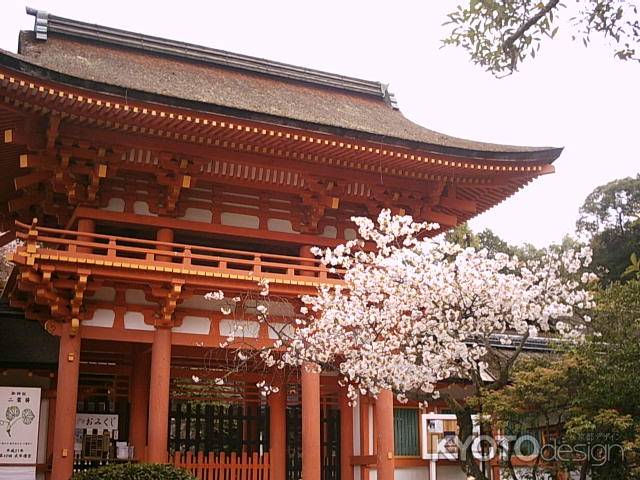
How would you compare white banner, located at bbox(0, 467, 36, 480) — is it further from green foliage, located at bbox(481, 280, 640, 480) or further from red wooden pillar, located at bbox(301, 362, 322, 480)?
green foliage, located at bbox(481, 280, 640, 480)

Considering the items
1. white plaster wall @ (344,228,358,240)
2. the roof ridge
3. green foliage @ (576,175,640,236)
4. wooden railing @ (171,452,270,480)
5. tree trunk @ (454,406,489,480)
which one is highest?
green foliage @ (576,175,640,236)

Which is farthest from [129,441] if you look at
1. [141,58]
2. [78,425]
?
[141,58]

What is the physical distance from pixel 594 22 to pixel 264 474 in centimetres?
988

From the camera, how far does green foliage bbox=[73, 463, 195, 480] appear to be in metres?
9.47

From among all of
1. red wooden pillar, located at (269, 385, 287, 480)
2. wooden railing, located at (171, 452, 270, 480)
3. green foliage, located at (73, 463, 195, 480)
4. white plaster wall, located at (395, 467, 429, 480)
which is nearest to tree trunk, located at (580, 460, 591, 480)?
white plaster wall, located at (395, 467, 429, 480)

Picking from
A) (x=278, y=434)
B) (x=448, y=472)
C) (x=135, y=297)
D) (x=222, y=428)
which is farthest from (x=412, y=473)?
(x=135, y=297)

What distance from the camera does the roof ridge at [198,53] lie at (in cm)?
1523

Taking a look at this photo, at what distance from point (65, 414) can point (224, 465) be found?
3164 mm

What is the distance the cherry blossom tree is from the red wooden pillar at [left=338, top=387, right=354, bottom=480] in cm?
248

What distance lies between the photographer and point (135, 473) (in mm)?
9617

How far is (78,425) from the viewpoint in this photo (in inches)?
507

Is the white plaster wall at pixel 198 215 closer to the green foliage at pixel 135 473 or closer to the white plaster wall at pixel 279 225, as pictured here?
the white plaster wall at pixel 279 225

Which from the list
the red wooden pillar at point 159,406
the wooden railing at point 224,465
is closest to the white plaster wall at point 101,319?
the red wooden pillar at point 159,406

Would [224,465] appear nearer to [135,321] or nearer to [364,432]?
[364,432]
